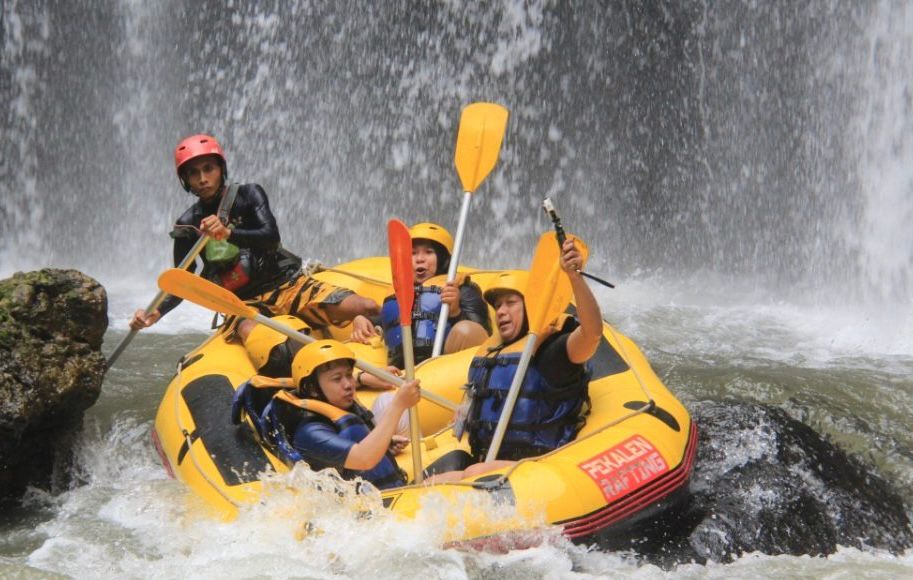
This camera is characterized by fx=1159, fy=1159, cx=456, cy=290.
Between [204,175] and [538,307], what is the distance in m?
1.95

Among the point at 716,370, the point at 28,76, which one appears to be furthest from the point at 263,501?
the point at 28,76

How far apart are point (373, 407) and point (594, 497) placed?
127cm

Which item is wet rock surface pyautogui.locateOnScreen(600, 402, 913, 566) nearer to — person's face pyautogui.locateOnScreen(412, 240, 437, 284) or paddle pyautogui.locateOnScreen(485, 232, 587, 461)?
paddle pyautogui.locateOnScreen(485, 232, 587, 461)

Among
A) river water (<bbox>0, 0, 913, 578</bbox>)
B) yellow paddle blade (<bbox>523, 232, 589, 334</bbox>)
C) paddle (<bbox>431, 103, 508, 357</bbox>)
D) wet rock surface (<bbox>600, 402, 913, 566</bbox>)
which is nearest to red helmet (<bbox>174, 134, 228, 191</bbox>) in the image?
paddle (<bbox>431, 103, 508, 357</bbox>)

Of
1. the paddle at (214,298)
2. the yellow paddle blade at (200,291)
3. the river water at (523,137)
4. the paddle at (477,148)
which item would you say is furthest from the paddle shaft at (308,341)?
the river water at (523,137)

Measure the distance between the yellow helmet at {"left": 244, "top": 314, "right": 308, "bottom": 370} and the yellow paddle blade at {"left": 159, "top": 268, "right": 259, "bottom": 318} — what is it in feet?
1.60

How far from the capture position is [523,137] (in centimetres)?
1261

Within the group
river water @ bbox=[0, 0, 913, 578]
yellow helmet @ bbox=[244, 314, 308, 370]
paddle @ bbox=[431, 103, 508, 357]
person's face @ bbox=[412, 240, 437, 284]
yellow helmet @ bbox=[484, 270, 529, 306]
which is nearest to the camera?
yellow helmet @ bbox=[484, 270, 529, 306]

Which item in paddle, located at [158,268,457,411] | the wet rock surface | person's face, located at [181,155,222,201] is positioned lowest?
the wet rock surface

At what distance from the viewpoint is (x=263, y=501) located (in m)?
4.12

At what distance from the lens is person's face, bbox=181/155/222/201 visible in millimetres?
5465

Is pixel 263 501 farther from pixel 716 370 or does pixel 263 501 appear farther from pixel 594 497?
pixel 716 370

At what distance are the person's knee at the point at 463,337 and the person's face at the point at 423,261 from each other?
0.40 m

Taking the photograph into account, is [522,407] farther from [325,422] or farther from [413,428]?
[325,422]
